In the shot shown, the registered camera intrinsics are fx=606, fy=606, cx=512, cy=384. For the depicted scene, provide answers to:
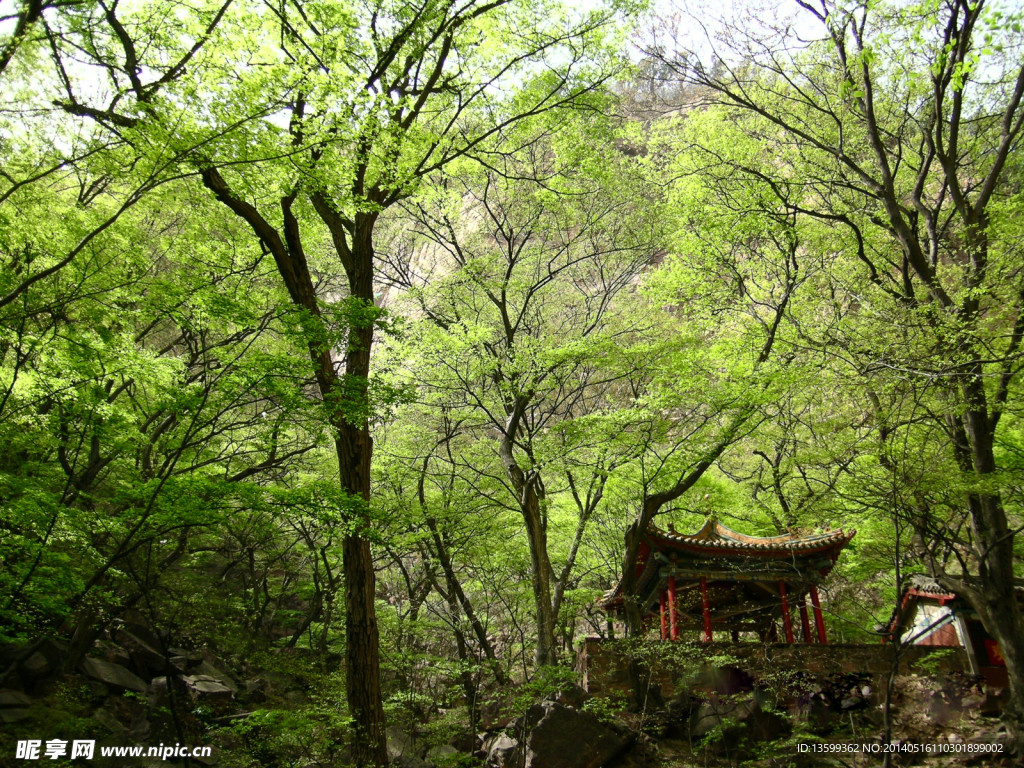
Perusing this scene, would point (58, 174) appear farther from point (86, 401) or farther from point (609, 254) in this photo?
point (609, 254)

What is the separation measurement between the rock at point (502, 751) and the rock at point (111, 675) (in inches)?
197

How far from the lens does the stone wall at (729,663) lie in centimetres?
809

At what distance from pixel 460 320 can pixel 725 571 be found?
6282mm

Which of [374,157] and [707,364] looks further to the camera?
[707,364]

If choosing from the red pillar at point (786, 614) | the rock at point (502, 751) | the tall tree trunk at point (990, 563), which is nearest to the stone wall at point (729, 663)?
the red pillar at point (786, 614)

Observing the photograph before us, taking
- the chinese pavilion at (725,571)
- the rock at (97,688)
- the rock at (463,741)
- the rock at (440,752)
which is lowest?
the rock at (463,741)

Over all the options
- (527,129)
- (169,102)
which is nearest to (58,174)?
(169,102)

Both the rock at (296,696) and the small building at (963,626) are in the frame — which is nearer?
the rock at (296,696)

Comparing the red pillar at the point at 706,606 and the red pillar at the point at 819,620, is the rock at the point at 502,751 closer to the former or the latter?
A: the red pillar at the point at 706,606

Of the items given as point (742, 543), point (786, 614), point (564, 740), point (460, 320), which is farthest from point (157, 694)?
point (786, 614)

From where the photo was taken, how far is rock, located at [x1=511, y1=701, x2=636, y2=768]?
21.7 feet

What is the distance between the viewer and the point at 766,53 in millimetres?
7316

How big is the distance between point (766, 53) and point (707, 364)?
13.7 feet

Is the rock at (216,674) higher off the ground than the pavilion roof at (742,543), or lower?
lower
